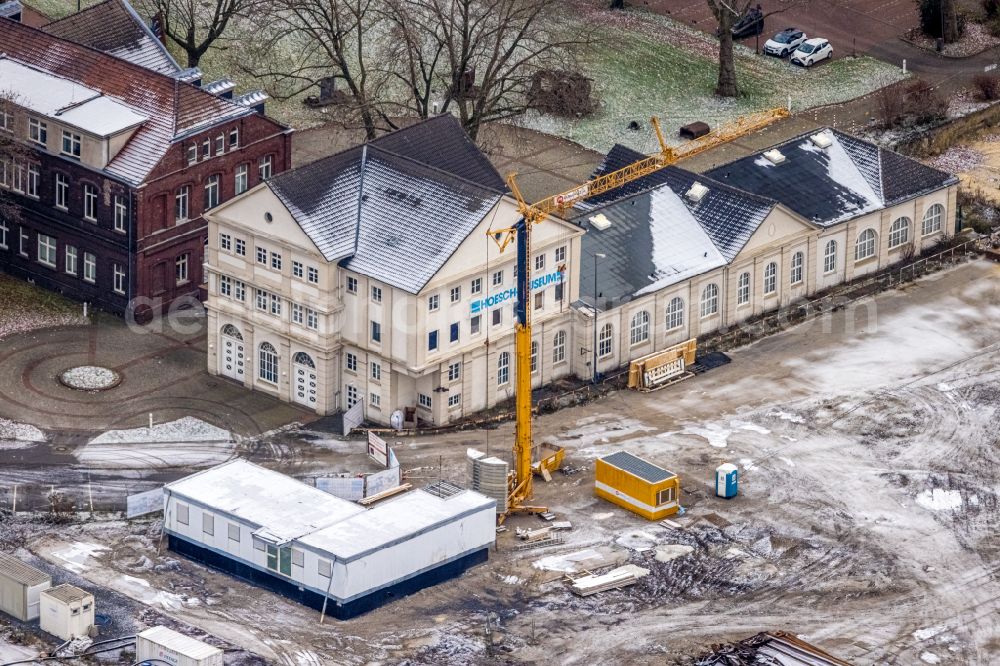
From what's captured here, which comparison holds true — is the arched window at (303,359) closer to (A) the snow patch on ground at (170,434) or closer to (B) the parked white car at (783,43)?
(A) the snow patch on ground at (170,434)

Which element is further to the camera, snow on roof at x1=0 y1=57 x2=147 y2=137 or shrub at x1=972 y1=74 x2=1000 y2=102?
shrub at x1=972 y1=74 x2=1000 y2=102

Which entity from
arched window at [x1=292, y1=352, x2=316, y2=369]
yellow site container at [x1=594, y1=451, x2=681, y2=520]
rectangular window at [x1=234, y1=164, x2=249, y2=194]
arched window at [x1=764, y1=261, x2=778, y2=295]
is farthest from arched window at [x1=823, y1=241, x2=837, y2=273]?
rectangular window at [x1=234, y1=164, x2=249, y2=194]

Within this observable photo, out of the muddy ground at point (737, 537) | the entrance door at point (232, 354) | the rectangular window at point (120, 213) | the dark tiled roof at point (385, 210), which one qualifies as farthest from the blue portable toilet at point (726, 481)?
the rectangular window at point (120, 213)

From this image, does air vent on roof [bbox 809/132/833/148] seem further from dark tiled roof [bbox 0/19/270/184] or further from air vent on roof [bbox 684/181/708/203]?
dark tiled roof [bbox 0/19/270/184]

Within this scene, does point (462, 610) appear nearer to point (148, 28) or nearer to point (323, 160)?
point (323, 160)

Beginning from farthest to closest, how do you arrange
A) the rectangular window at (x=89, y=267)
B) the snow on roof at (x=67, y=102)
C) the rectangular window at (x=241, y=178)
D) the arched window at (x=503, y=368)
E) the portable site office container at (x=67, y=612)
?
the rectangular window at (x=241, y=178) < the rectangular window at (x=89, y=267) < the snow on roof at (x=67, y=102) < the arched window at (x=503, y=368) < the portable site office container at (x=67, y=612)

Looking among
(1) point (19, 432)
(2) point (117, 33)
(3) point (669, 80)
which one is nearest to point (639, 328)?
(1) point (19, 432)
